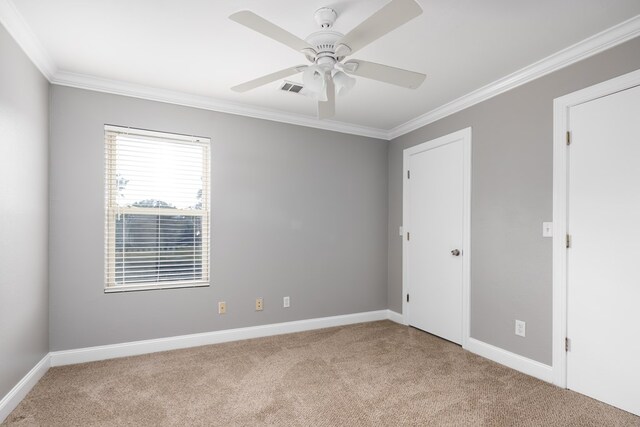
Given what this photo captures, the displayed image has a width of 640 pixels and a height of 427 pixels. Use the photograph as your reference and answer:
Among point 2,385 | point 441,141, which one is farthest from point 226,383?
point 441,141

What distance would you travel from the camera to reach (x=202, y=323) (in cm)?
339

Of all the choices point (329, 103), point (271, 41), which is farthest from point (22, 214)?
point (329, 103)

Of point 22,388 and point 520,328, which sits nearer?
point 22,388

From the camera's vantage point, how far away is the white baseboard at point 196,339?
291 cm

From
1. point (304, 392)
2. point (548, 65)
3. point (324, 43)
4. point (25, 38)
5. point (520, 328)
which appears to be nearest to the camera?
point (324, 43)


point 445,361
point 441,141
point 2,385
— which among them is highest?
point 441,141

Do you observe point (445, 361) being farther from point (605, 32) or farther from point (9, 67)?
point (9, 67)

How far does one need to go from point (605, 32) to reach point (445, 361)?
267 cm

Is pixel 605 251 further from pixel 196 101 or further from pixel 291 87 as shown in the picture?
pixel 196 101

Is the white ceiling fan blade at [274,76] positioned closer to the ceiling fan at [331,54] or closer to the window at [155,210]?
the ceiling fan at [331,54]

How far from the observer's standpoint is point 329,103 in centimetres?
235

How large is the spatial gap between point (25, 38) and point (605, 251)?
4.08 m

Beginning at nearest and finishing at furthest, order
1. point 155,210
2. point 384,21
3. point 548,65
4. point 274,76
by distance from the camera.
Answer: point 384,21 < point 274,76 < point 548,65 < point 155,210

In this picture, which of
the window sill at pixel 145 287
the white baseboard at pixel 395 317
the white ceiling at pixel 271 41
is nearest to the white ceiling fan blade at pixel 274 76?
the white ceiling at pixel 271 41
